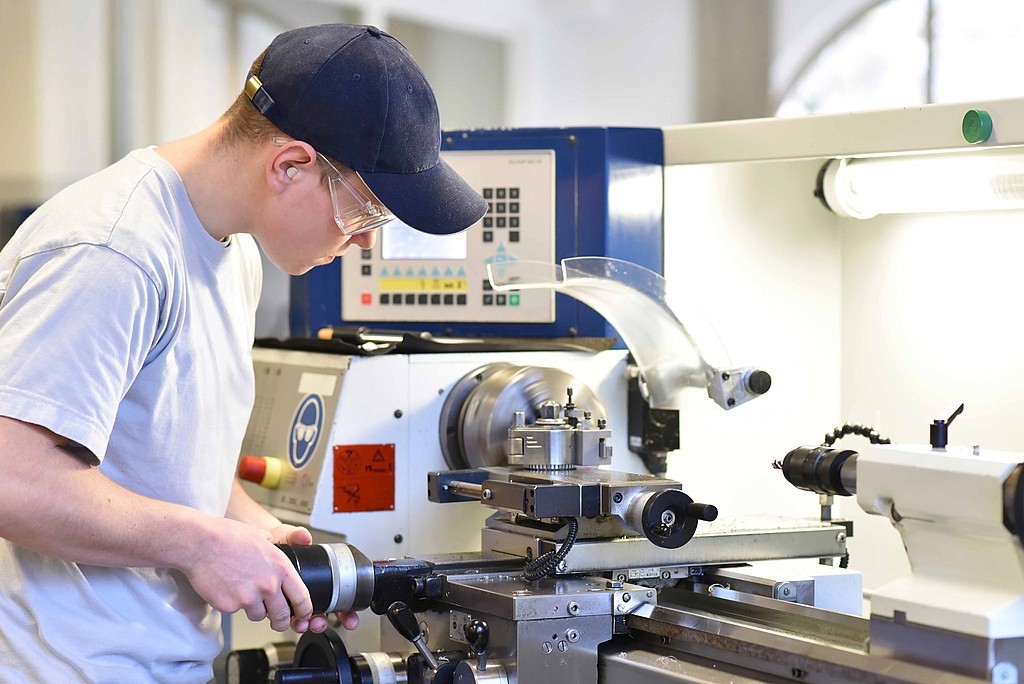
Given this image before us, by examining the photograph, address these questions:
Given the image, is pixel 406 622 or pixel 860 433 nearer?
pixel 406 622

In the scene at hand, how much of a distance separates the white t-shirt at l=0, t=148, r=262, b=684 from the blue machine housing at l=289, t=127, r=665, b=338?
2.38 feet

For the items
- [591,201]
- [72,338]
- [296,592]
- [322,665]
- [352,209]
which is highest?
[591,201]

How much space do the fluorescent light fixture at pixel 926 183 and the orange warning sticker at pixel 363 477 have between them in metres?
0.88

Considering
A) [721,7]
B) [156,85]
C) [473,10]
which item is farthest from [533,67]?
[156,85]

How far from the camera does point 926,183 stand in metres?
1.92

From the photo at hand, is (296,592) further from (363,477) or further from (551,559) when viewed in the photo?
(363,477)

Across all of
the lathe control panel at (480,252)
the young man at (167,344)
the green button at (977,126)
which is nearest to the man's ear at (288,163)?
the young man at (167,344)

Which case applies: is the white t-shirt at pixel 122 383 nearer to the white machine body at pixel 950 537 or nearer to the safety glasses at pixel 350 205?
the safety glasses at pixel 350 205

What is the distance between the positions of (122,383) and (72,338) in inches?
2.7

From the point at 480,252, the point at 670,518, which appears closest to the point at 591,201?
the point at 480,252

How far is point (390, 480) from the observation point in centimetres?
179

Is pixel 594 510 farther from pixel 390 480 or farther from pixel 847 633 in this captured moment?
pixel 390 480

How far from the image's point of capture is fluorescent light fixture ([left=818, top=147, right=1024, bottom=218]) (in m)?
1.81

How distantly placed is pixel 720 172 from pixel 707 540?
0.85 m
